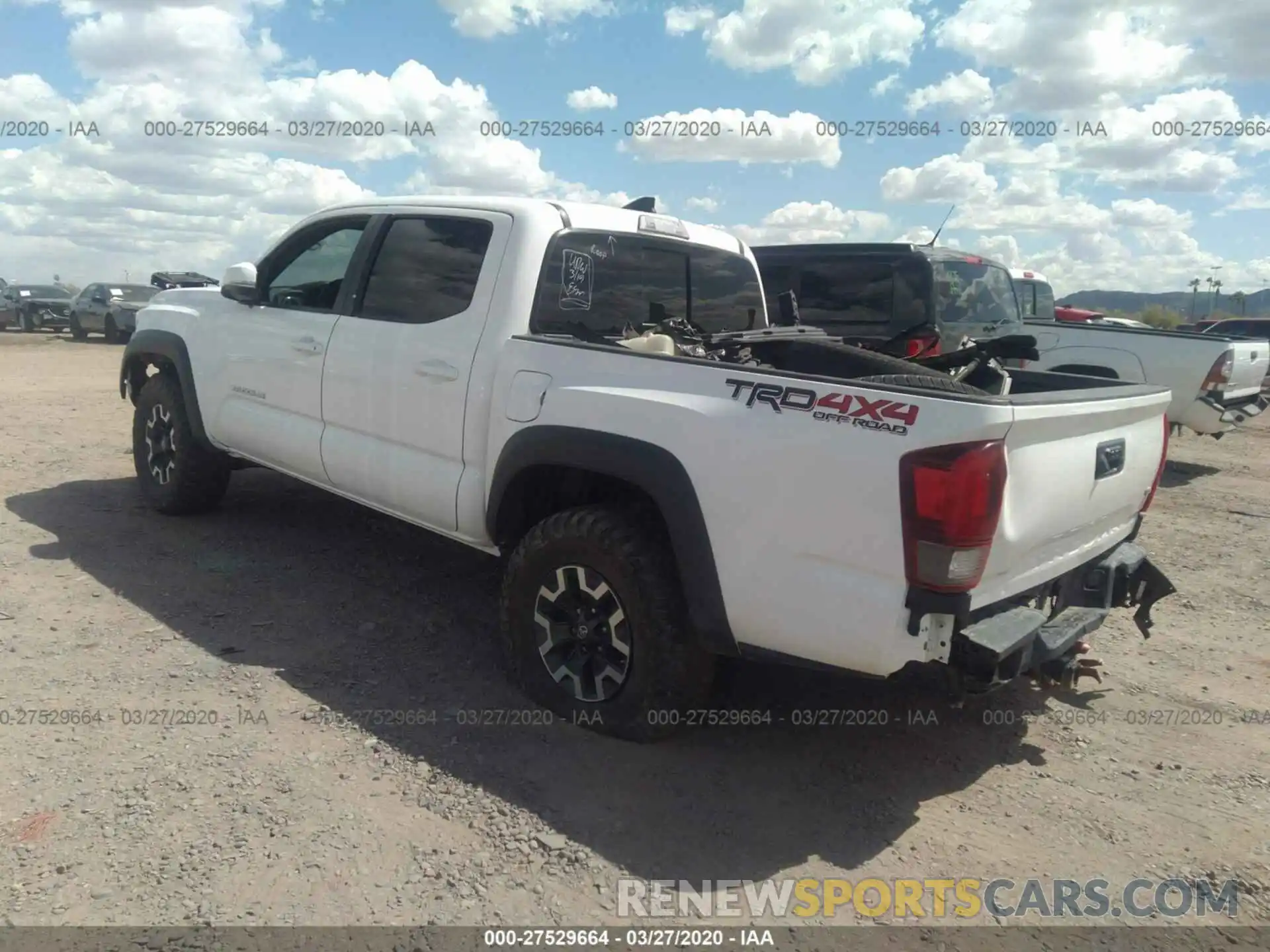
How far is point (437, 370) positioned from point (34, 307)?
2865 centimetres

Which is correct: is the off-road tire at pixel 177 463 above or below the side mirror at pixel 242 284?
below

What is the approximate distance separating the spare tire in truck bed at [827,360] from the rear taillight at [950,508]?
92cm

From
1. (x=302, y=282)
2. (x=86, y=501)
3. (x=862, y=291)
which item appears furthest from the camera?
(x=862, y=291)

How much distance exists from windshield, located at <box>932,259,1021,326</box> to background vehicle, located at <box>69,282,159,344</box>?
828 inches

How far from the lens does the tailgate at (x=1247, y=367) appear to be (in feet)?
30.7

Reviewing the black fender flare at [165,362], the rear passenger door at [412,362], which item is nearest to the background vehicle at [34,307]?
the black fender flare at [165,362]

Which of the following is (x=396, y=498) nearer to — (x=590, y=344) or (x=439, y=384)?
(x=439, y=384)

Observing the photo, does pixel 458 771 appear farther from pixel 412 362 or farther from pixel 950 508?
pixel 950 508

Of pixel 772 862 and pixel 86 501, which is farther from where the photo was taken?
pixel 86 501

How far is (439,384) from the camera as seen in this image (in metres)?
4.13

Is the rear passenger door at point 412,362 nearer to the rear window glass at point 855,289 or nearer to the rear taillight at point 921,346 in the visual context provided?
the rear window glass at point 855,289

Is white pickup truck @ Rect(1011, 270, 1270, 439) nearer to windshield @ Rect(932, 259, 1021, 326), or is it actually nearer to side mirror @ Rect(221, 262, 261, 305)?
windshield @ Rect(932, 259, 1021, 326)

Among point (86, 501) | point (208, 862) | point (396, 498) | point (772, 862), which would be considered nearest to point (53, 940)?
point (208, 862)

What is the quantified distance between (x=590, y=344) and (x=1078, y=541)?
1899 mm
